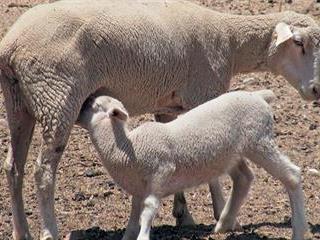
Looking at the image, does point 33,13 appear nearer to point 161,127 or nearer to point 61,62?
point 61,62

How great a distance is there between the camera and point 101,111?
847 cm

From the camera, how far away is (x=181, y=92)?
386 inches

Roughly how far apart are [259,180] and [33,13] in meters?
3.24

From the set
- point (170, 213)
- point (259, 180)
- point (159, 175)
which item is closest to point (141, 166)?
point (159, 175)

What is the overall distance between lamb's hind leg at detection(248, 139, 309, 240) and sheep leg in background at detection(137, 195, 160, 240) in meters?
0.94

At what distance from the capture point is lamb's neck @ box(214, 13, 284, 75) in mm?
10234

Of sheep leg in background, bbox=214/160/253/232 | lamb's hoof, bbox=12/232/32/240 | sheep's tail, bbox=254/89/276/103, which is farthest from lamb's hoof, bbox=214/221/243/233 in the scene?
lamb's hoof, bbox=12/232/32/240

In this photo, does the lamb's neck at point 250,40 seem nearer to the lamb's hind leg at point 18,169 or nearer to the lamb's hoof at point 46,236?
the lamb's hind leg at point 18,169

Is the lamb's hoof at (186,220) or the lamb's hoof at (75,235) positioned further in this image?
the lamb's hoof at (186,220)

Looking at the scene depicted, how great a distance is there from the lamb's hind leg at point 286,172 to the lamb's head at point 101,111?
1.08m

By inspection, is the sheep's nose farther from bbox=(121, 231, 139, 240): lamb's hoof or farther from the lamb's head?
bbox=(121, 231, 139, 240): lamb's hoof

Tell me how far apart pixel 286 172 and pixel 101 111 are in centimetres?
150

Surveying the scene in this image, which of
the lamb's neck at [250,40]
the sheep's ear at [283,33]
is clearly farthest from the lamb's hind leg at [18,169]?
the sheep's ear at [283,33]

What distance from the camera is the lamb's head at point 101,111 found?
27.2ft
